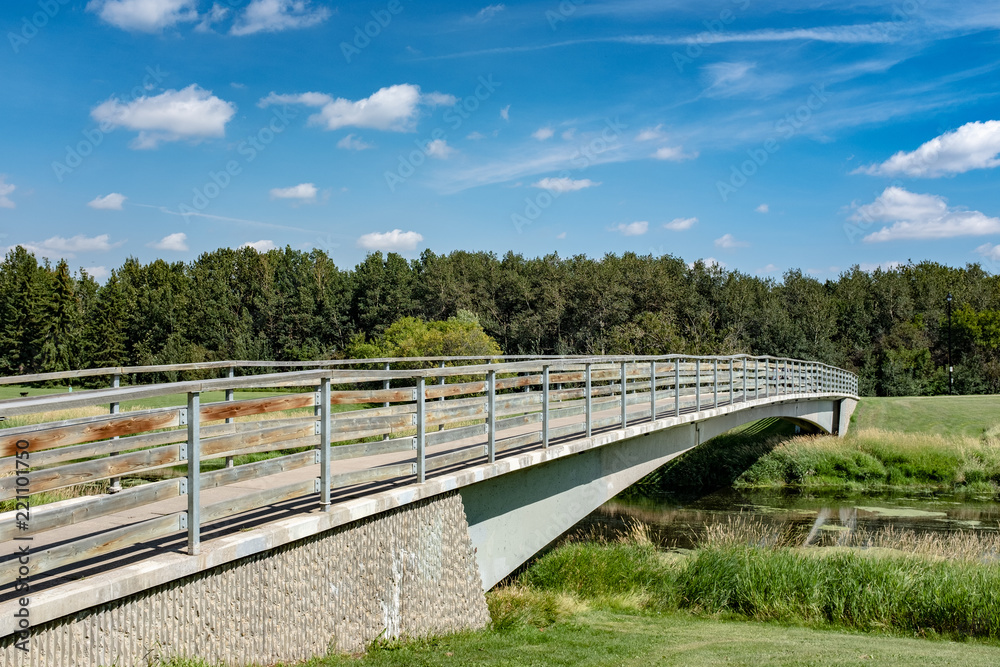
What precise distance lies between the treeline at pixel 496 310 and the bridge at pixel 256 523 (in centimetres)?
4986

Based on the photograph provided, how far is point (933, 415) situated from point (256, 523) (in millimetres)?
37281

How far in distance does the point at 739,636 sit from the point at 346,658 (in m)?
5.49

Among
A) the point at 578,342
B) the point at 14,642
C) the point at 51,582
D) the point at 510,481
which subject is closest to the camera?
the point at 14,642

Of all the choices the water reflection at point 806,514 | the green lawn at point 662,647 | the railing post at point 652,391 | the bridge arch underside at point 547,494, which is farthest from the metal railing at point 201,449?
the water reflection at point 806,514

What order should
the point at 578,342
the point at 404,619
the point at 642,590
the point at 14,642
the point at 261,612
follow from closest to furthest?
the point at 14,642 → the point at 261,612 → the point at 404,619 → the point at 642,590 → the point at 578,342

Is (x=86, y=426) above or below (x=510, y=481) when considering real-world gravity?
Result: above

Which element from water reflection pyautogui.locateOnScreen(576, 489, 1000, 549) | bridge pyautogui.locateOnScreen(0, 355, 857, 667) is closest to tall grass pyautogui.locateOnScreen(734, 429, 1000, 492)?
water reflection pyautogui.locateOnScreen(576, 489, 1000, 549)

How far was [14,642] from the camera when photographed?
3.91 meters

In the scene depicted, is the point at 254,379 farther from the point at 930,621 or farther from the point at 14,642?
the point at 930,621

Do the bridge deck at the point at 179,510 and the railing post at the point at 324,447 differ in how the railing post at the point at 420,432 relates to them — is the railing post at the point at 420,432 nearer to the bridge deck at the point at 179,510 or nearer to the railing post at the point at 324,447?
the bridge deck at the point at 179,510

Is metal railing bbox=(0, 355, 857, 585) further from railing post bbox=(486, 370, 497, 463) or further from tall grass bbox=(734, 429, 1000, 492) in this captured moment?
tall grass bbox=(734, 429, 1000, 492)

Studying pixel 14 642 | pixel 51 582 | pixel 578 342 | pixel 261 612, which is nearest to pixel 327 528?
pixel 261 612

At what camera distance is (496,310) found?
73812 millimetres

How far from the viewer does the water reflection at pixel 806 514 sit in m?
20.5
